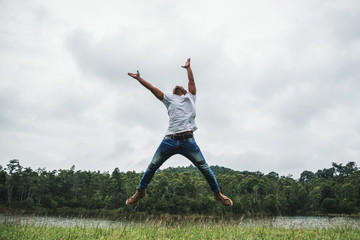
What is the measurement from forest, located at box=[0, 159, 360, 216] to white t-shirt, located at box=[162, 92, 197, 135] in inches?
2022

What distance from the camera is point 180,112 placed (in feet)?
15.9

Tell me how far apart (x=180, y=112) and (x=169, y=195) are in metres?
57.8

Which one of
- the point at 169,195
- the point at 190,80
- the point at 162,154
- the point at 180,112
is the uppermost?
the point at 190,80

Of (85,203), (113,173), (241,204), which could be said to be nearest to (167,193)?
(241,204)

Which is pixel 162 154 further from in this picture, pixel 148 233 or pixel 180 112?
pixel 148 233

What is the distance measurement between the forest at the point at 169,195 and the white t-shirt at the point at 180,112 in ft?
168

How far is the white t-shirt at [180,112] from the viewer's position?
15.6 ft

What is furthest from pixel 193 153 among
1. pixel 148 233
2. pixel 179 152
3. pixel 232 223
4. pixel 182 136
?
pixel 232 223

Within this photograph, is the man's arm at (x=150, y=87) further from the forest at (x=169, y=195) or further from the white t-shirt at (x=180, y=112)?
the forest at (x=169, y=195)

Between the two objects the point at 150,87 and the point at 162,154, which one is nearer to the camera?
the point at 162,154

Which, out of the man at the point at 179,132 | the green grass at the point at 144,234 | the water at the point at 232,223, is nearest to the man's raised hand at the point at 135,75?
the man at the point at 179,132

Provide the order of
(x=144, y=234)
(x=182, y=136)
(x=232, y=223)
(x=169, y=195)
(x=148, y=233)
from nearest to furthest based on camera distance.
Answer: (x=182, y=136) → (x=144, y=234) → (x=148, y=233) → (x=232, y=223) → (x=169, y=195)

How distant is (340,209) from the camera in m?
63.3

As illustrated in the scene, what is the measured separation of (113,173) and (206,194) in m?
44.1
